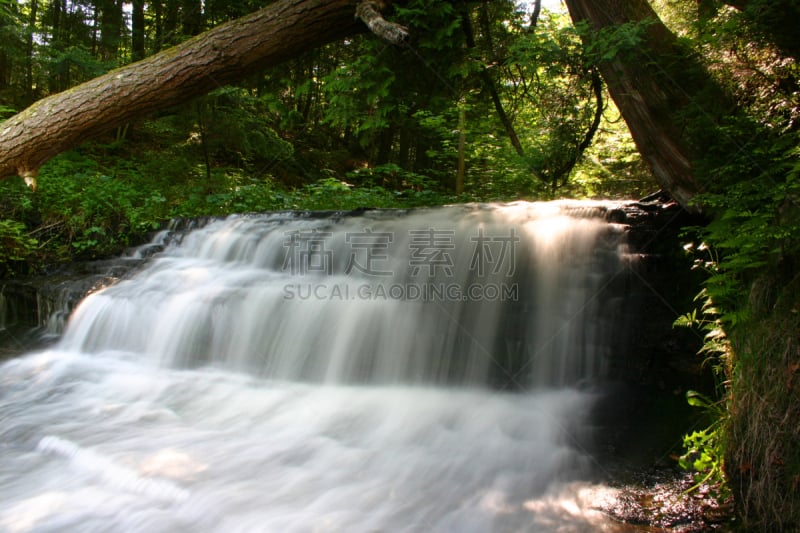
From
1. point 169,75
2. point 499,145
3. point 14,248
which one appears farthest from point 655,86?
point 14,248

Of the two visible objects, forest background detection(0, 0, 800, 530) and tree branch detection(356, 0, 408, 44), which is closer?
forest background detection(0, 0, 800, 530)

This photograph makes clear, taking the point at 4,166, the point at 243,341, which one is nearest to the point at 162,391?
the point at 243,341

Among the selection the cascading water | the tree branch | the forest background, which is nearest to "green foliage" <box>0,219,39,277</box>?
the forest background

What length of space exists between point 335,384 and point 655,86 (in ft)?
12.3

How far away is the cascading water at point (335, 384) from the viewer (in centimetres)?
274

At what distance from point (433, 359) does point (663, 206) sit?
241 centimetres

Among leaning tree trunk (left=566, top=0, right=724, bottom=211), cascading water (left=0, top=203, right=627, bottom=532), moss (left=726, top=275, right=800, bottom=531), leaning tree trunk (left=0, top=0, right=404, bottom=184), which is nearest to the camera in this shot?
moss (left=726, top=275, right=800, bottom=531)

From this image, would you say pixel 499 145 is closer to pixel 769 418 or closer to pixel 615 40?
pixel 615 40

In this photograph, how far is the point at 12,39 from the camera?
9969 mm

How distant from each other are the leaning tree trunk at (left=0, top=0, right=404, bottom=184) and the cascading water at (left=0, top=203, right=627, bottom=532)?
2006 mm

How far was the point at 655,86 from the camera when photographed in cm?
413

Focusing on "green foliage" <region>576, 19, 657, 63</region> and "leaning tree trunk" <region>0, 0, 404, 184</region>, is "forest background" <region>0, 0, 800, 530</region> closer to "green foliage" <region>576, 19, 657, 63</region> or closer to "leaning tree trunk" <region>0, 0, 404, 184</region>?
"green foliage" <region>576, 19, 657, 63</region>

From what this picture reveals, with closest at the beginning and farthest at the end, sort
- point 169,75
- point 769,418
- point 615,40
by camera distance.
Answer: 1. point 769,418
2. point 615,40
3. point 169,75

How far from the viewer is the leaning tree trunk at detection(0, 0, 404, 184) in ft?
19.2
